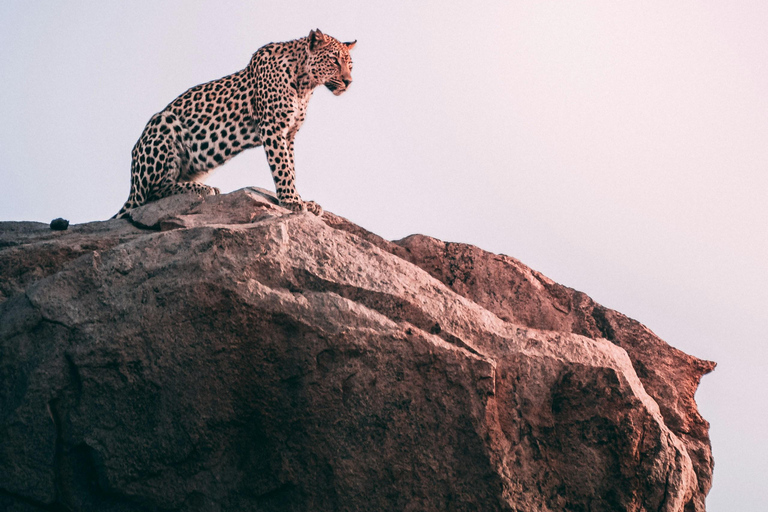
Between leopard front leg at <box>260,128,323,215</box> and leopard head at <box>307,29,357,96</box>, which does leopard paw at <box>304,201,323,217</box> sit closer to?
leopard front leg at <box>260,128,323,215</box>

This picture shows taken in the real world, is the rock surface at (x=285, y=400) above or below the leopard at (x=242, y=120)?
below

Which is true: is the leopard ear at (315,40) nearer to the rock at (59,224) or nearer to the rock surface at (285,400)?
the rock at (59,224)

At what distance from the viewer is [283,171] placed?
33.7 feet

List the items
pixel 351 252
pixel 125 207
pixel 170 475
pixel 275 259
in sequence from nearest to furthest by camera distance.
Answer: pixel 170 475 < pixel 275 259 < pixel 351 252 < pixel 125 207

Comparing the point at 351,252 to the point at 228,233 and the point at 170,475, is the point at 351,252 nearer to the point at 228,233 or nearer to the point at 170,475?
the point at 228,233

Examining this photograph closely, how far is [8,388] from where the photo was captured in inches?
271

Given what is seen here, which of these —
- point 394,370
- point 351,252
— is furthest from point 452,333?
point 351,252

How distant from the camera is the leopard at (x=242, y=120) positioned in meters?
10.5

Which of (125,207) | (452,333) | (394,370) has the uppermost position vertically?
(125,207)

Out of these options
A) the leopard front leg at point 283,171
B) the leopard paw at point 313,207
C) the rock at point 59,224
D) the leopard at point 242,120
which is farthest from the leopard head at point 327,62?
the rock at point 59,224

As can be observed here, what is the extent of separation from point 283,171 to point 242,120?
1.23 metres

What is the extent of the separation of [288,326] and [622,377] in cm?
339

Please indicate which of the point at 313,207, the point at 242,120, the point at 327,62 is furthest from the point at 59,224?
the point at 327,62

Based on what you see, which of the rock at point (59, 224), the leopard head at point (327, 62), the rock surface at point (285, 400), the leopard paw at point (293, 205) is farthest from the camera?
the leopard head at point (327, 62)
